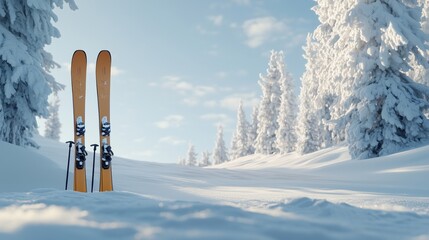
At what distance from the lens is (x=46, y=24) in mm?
9594

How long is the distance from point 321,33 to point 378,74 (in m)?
4.39

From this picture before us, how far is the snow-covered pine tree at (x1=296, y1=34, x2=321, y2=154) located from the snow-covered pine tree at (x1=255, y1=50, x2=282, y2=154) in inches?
211

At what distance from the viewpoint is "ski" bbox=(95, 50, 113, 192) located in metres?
7.34

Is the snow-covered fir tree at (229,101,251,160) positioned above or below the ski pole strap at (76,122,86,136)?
above

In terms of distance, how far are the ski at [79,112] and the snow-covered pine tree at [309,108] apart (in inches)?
1128

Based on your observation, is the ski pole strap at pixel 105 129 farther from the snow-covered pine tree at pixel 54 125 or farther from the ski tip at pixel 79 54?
the snow-covered pine tree at pixel 54 125

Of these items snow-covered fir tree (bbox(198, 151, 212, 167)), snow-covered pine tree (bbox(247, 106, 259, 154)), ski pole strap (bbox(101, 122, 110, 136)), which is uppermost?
snow-covered pine tree (bbox(247, 106, 259, 154))

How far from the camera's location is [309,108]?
37.0 meters

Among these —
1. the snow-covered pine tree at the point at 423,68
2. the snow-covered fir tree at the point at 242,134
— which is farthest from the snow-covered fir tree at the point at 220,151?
the snow-covered pine tree at the point at 423,68

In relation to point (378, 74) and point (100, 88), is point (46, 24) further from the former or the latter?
point (378, 74)

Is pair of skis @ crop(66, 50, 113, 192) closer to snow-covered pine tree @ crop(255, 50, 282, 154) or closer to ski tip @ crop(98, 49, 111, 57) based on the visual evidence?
ski tip @ crop(98, 49, 111, 57)

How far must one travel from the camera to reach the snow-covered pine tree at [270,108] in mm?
44250

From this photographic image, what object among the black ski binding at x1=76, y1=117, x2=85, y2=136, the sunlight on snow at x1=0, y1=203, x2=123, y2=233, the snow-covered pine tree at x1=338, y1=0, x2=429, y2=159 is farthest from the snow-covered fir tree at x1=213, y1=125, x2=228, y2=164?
the sunlight on snow at x1=0, y1=203, x2=123, y2=233

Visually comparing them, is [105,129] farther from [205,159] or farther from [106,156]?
[205,159]
